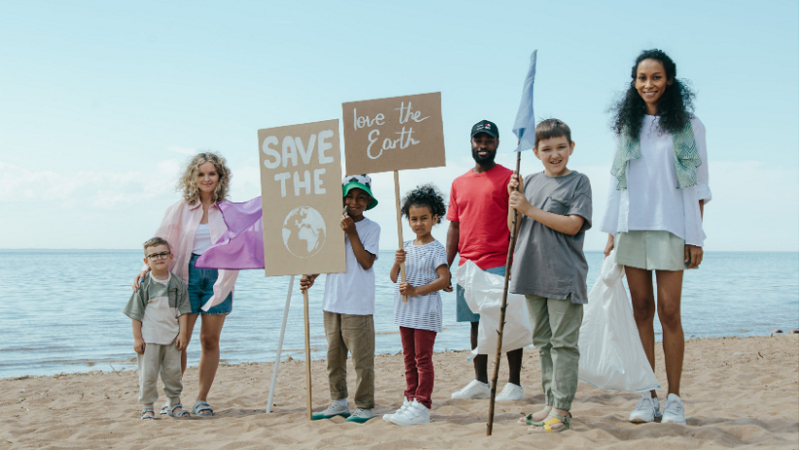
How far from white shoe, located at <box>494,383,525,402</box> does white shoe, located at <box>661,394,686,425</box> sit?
4.33ft

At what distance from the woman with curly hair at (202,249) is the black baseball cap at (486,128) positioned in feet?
7.02

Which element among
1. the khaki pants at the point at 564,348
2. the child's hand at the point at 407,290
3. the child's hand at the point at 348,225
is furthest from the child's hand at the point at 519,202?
the child's hand at the point at 348,225

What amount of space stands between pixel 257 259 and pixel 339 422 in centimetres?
139

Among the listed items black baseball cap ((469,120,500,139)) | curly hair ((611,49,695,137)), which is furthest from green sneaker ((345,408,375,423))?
curly hair ((611,49,695,137))

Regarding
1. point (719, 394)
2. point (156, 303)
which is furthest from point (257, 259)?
point (719, 394)

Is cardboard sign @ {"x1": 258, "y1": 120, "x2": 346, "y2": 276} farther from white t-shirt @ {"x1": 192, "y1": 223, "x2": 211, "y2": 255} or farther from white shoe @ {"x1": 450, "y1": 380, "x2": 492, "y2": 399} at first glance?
white shoe @ {"x1": 450, "y1": 380, "x2": 492, "y2": 399}

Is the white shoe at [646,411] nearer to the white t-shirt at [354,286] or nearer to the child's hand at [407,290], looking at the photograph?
the child's hand at [407,290]

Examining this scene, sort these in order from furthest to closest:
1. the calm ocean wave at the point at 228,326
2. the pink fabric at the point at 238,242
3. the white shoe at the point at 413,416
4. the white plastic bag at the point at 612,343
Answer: the calm ocean wave at the point at 228,326, the pink fabric at the point at 238,242, the white shoe at the point at 413,416, the white plastic bag at the point at 612,343

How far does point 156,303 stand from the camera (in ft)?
13.8

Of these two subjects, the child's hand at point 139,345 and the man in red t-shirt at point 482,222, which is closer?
the child's hand at point 139,345

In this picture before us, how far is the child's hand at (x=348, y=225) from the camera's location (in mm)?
3889

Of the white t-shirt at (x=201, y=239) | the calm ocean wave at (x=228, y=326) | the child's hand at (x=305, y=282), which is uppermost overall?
the white t-shirt at (x=201, y=239)

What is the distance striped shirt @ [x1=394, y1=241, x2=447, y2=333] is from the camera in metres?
3.75

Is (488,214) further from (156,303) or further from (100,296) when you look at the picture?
(100,296)
